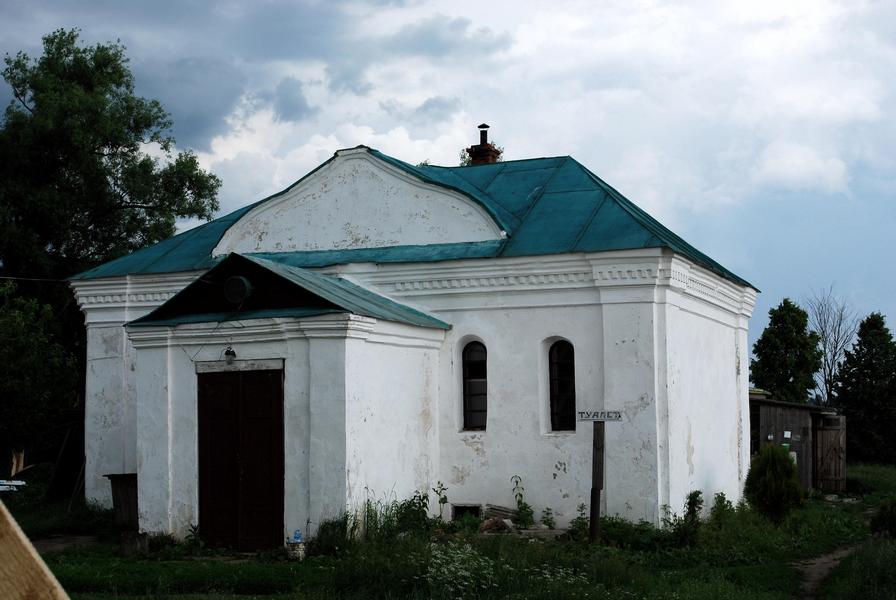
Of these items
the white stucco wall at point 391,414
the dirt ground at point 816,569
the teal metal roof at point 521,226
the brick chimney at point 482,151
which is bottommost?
the dirt ground at point 816,569

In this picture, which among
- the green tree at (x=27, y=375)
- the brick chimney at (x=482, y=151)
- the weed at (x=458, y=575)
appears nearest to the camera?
the weed at (x=458, y=575)

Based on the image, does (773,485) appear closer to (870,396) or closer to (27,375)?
(27,375)

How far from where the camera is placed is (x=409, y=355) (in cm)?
1409

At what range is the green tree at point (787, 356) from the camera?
33.4 metres

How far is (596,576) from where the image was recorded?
9664 mm

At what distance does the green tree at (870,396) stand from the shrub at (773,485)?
16.5 metres

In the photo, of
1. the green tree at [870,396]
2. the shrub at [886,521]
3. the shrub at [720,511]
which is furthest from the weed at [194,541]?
the green tree at [870,396]

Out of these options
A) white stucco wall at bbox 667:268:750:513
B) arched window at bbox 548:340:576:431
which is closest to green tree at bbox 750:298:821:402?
white stucco wall at bbox 667:268:750:513

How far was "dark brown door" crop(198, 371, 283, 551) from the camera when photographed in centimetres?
1281

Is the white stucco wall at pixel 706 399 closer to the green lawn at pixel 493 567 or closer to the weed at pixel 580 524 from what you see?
the green lawn at pixel 493 567

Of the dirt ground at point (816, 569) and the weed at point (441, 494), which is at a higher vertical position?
the weed at point (441, 494)

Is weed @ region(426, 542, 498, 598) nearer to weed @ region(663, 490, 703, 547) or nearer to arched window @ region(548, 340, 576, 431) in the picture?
weed @ region(663, 490, 703, 547)

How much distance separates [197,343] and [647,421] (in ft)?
19.5

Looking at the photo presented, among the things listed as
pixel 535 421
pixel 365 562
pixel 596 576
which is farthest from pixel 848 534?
pixel 365 562
